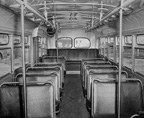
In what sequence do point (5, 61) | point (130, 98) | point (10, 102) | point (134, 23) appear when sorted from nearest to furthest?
point (10, 102)
point (130, 98)
point (5, 61)
point (134, 23)

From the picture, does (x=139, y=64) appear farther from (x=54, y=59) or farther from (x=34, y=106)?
(x=54, y=59)

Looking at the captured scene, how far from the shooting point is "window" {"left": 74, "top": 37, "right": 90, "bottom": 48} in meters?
9.84

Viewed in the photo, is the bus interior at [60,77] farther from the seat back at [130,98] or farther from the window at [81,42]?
the window at [81,42]

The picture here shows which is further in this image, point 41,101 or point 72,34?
point 72,34

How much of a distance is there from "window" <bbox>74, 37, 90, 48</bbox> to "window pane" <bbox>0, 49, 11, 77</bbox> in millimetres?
6295

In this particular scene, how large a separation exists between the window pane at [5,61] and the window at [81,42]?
630cm

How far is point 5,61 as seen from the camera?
11.8 feet

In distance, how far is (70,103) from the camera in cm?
470

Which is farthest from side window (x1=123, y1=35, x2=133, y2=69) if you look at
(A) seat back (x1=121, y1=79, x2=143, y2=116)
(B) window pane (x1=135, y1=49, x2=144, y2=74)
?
(A) seat back (x1=121, y1=79, x2=143, y2=116)

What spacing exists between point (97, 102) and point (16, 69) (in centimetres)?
215

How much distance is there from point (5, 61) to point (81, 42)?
260 inches

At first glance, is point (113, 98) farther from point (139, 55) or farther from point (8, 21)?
point (8, 21)

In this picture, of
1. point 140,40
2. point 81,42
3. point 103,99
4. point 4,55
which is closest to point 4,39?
point 4,55

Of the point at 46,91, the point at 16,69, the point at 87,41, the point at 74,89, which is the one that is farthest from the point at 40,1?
the point at 87,41
